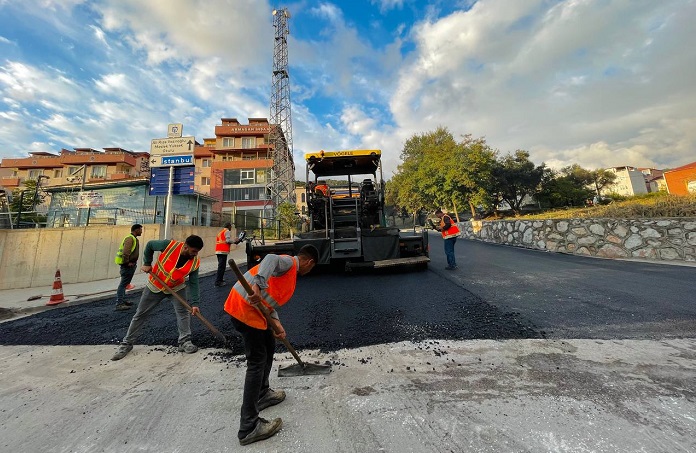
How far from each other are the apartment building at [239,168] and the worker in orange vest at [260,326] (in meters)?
30.9

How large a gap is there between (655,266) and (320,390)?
8.54m

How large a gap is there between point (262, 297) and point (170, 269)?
1908 millimetres

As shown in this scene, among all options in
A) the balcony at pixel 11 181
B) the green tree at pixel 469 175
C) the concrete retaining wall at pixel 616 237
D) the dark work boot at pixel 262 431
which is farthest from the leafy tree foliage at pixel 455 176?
the balcony at pixel 11 181

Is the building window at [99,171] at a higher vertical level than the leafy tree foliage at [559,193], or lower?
higher

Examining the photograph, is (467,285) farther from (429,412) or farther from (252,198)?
(252,198)

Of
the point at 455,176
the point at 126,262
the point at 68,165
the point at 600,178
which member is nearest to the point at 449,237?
the point at 126,262

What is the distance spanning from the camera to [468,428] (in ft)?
5.66

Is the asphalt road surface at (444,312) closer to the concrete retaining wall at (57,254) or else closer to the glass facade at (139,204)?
the concrete retaining wall at (57,254)

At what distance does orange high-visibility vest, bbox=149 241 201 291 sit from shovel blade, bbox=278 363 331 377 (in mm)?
1747

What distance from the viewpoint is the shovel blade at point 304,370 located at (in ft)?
8.07

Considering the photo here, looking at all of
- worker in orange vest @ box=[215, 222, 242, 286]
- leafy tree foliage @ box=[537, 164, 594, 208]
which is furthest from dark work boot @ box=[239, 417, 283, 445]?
leafy tree foliage @ box=[537, 164, 594, 208]

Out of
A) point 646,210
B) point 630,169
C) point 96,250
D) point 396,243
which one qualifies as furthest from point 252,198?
point 630,169

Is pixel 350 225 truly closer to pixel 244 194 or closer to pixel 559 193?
pixel 559 193

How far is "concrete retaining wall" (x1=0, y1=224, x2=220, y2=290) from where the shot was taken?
8.59 metres
